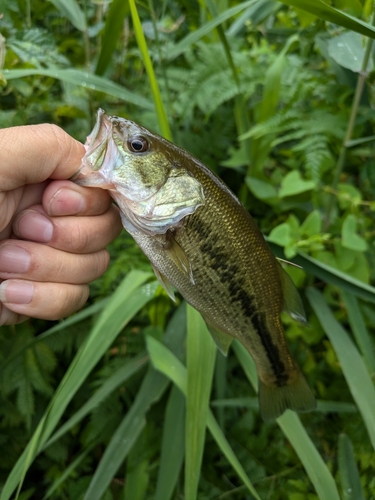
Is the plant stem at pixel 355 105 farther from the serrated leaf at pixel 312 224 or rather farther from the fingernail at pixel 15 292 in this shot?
the fingernail at pixel 15 292

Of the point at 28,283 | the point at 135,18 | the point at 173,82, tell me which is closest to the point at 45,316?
the point at 28,283

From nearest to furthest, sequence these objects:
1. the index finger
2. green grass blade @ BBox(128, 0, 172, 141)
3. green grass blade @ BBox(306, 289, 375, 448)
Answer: the index finger < green grass blade @ BBox(128, 0, 172, 141) < green grass blade @ BBox(306, 289, 375, 448)

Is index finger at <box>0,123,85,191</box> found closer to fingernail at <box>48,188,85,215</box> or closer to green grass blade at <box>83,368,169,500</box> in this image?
fingernail at <box>48,188,85,215</box>

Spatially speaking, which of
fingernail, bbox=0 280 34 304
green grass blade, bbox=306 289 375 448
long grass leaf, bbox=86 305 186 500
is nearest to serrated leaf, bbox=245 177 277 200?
green grass blade, bbox=306 289 375 448

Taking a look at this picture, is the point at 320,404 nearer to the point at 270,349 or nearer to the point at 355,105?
the point at 270,349

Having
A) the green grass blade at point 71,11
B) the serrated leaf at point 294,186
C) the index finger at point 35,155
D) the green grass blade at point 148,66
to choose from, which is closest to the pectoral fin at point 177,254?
the index finger at point 35,155

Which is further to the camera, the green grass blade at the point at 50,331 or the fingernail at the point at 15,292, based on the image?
the green grass blade at the point at 50,331

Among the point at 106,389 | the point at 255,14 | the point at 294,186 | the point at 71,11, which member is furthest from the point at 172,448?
the point at 255,14
